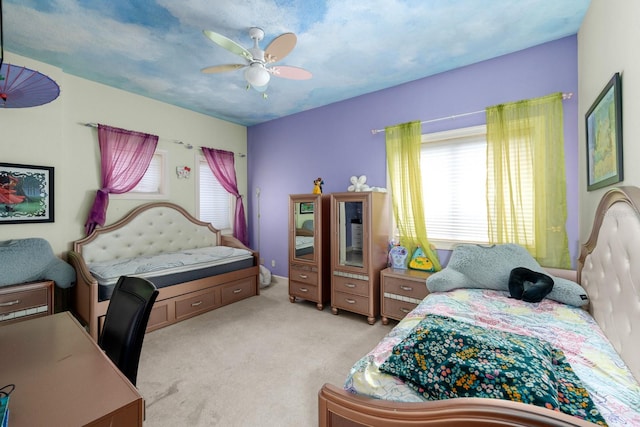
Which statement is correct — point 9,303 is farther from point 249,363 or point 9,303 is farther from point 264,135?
point 264,135

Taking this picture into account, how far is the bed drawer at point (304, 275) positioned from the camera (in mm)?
3521

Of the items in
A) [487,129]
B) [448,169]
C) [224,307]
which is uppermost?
[487,129]

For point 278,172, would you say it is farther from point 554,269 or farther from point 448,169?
point 554,269

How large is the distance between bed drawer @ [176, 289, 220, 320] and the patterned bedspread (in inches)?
97.5

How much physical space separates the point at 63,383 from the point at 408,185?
121 inches

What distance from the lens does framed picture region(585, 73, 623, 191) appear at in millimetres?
1501

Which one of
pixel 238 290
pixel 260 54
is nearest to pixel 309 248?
pixel 238 290

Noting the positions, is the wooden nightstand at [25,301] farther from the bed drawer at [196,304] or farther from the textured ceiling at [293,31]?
the textured ceiling at [293,31]

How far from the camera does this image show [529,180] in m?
2.52

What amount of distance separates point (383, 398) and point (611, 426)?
71 centimetres

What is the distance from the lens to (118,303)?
1469 millimetres

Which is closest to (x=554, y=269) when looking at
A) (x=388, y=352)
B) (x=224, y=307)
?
(x=388, y=352)

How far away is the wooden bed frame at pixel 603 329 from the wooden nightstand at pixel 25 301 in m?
2.89

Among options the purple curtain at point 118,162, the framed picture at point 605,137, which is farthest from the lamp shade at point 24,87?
the framed picture at point 605,137
